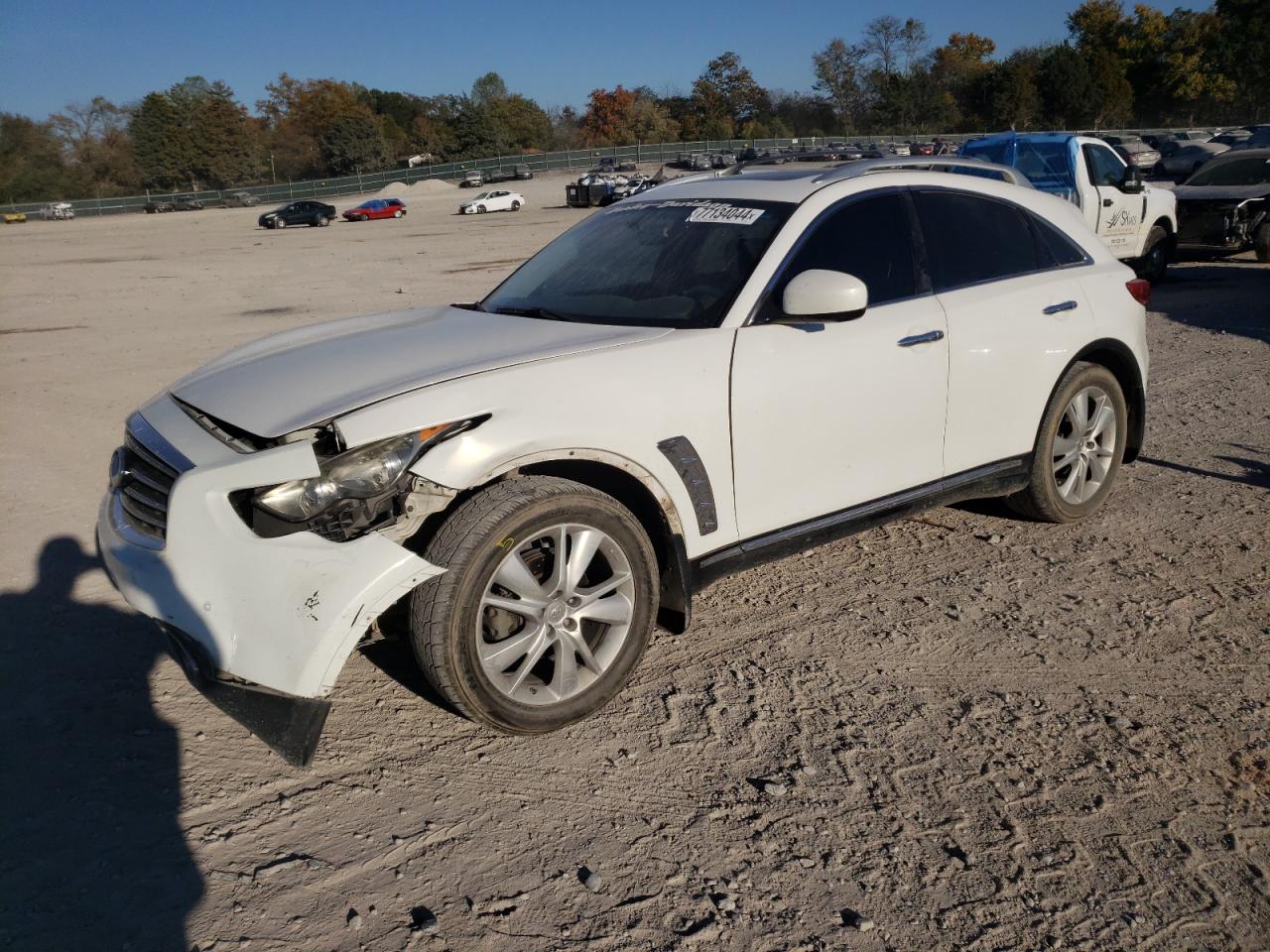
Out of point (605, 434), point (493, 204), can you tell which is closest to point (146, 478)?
point (605, 434)

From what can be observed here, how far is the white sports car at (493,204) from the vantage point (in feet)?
160

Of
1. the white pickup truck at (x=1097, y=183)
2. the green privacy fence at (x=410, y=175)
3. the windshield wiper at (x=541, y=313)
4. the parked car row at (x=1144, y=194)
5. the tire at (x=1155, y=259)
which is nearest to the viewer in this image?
the windshield wiper at (x=541, y=313)

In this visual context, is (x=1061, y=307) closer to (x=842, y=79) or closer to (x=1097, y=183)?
(x=1097, y=183)

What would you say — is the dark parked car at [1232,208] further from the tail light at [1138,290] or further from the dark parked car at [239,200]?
the dark parked car at [239,200]

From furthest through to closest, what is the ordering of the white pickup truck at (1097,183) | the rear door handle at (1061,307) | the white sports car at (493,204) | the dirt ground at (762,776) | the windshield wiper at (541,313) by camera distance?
1. the white sports car at (493,204)
2. the white pickup truck at (1097,183)
3. the rear door handle at (1061,307)
4. the windshield wiper at (541,313)
5. the dirt ground at (762,776)

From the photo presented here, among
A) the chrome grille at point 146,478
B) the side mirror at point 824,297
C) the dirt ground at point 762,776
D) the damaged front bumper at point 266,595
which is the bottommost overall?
the dirt ground at point 762,776

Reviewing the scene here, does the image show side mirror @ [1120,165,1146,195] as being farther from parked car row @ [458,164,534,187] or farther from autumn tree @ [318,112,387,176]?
autumn tree @ [318,112,387,176]

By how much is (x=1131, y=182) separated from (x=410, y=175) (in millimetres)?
68139

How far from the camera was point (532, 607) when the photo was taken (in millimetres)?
3254

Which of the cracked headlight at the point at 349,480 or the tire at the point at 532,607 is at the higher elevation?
the cracked headlight at the point at 349,480

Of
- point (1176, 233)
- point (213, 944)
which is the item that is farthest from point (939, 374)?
point (1176, 233)

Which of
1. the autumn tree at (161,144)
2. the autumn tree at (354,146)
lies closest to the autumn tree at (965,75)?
the autumn tree at (354,146)

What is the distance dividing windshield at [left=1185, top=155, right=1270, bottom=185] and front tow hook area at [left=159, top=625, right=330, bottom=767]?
1612 cm

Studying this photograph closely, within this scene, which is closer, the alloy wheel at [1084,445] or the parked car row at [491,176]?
the alloy wheel at [1084,445]
